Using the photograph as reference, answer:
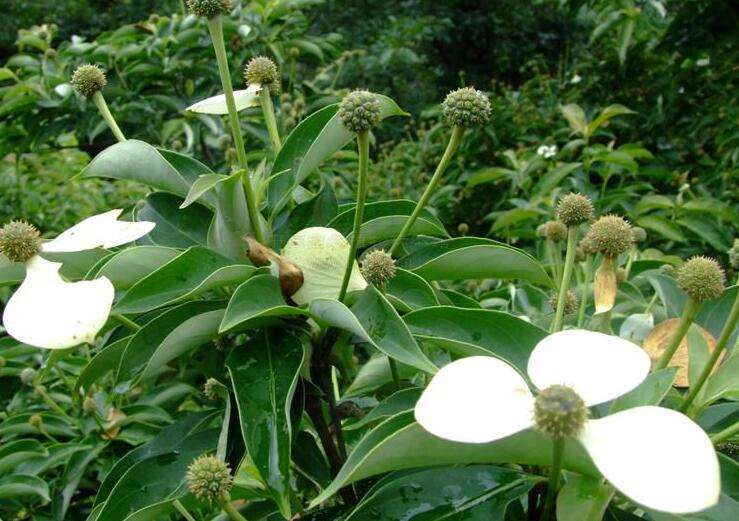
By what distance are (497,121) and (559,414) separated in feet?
11.5

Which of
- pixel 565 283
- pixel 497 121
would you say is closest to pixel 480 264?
pixel 565 283

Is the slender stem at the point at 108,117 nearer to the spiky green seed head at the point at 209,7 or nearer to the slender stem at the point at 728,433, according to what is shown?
the spiky green seed head at the point at 209,7

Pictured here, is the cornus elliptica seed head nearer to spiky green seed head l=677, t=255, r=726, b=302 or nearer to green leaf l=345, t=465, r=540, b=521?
green leaf l=345, t=465, r=540, b=521

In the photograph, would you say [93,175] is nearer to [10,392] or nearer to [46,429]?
[46,429]

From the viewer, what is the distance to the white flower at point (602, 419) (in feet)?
1.59

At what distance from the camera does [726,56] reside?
9.32 ft

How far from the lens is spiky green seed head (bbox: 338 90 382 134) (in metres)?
0.73

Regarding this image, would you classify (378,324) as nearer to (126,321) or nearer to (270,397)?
(270,397)

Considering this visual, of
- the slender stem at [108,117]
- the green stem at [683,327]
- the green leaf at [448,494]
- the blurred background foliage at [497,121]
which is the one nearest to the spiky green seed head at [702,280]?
the green stem at [683,327]

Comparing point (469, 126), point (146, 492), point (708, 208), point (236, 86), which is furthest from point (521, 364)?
point (236, 86)

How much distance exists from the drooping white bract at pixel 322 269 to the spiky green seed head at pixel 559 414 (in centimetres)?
28

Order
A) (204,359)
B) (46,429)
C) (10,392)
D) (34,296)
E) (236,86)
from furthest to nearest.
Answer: (236,86) < (10,392) < (46,429) < (204,359) < (34,296)

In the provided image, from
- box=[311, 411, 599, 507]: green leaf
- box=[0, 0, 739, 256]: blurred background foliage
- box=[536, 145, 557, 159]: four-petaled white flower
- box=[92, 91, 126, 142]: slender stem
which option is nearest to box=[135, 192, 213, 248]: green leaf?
box=[92, 91, 126, 142]: slender stem

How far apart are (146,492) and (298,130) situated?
0.43 metres
